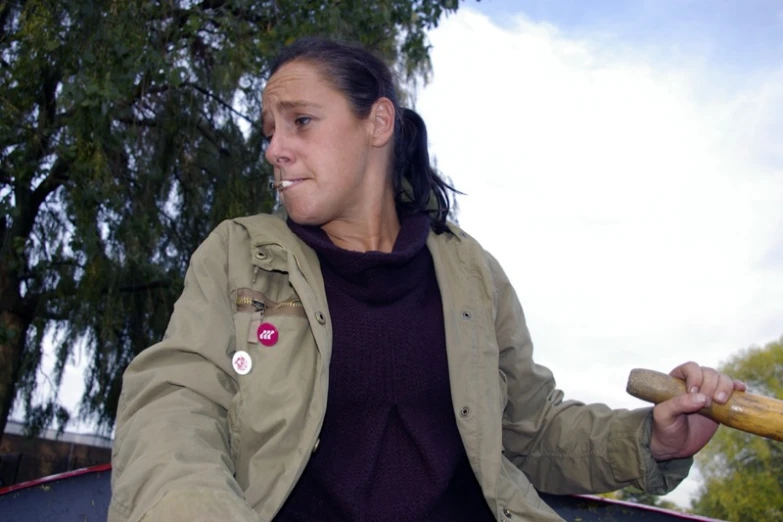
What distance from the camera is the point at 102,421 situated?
21.2 feet

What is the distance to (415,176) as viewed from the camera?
2010mm

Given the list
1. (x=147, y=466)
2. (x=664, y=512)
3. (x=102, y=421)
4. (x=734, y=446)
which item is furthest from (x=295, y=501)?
(x=734, y=446)

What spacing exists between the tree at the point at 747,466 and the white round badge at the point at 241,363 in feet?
65.6

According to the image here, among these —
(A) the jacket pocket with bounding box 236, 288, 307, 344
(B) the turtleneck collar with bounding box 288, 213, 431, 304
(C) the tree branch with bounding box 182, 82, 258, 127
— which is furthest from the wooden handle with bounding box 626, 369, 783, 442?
(C) the tree branch with bounding box 182, 82, 258, 127

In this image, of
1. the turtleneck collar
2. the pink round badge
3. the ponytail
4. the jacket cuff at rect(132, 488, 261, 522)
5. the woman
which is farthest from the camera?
the ponytail

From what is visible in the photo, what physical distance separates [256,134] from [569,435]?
495 cm

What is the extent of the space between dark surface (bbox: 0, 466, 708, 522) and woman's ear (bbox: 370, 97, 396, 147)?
996 mm

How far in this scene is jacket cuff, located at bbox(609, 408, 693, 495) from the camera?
1.71m

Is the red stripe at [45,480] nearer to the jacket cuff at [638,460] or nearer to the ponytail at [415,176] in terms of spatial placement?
the ponytail at [415,176]

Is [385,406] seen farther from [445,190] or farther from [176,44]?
[176,44]

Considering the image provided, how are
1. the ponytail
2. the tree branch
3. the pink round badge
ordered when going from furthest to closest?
the tree branch, the ponytail, the pink round badge

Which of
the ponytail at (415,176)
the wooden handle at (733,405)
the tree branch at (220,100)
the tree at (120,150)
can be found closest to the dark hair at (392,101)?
the ponytail at (415,176)

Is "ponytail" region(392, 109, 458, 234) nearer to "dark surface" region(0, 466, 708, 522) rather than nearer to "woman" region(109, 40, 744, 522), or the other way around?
"woman" region(109, 40, 744, 522)

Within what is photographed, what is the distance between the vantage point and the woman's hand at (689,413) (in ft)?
5.06
